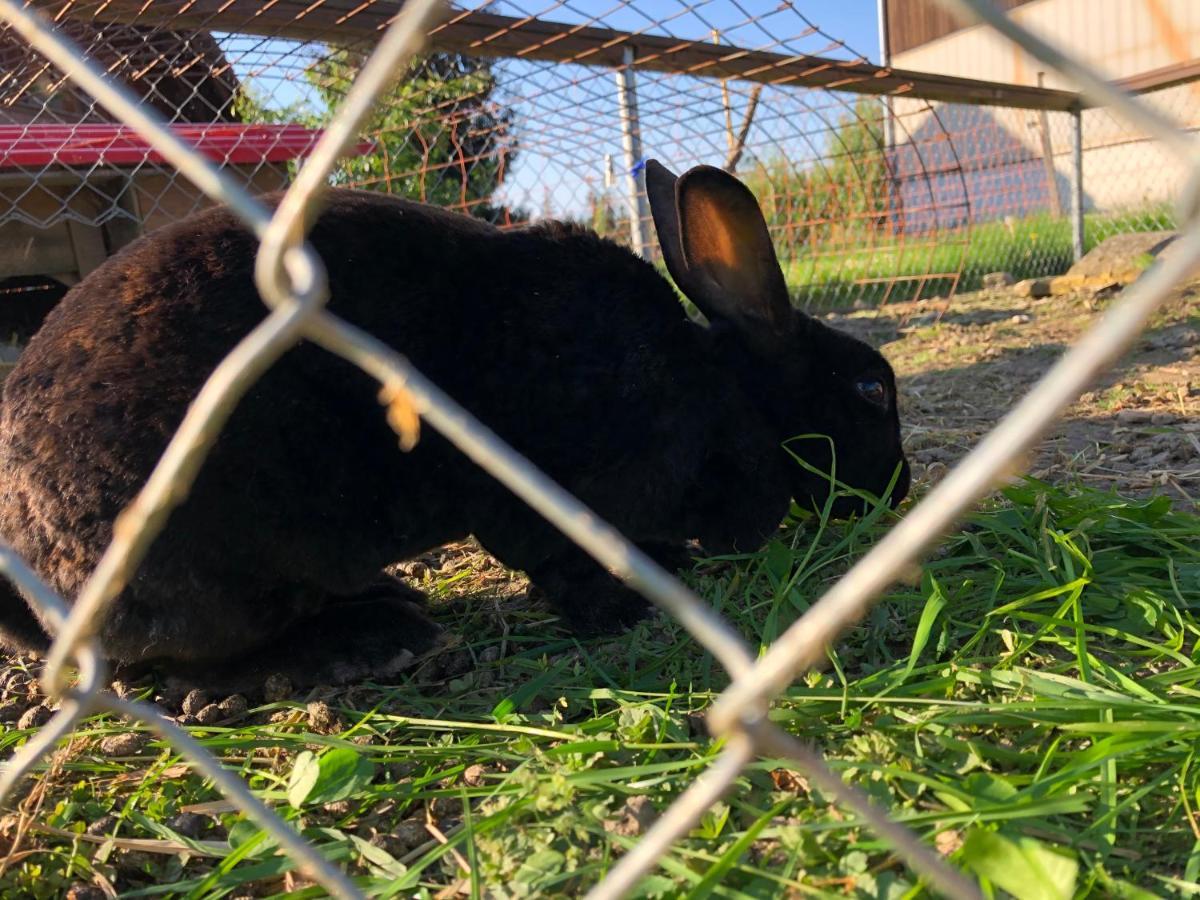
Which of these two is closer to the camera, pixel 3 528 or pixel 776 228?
pixel 3 528

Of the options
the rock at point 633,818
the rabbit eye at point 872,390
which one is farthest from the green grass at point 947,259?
the rock at point 633,818

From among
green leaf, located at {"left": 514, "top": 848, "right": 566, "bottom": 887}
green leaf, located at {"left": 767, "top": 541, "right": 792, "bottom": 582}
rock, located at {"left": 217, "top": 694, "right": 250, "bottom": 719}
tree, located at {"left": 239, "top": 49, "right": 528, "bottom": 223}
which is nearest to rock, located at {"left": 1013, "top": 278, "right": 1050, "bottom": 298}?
tree, located at {"left": 239, "top": 49, "right": 528, "bottom": 223}

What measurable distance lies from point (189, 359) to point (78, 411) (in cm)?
21

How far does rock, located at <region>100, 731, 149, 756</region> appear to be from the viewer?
1697 mm

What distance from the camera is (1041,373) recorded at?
425 cm

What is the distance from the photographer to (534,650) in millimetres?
2053

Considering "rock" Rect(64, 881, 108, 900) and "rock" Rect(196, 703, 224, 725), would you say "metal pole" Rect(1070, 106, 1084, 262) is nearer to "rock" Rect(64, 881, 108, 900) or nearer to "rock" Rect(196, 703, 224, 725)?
"rock" Rect(196, 703, 224, 725)

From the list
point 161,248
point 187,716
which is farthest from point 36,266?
point 187,716

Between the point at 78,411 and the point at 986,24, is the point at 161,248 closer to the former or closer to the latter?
Answer: the point at 78,411

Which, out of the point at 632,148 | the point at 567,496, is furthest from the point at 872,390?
the point at 632,148

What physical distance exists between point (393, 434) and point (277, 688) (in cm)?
56

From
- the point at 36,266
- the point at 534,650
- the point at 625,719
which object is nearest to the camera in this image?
the point at 625,719

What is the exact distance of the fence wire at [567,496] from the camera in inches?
20.3

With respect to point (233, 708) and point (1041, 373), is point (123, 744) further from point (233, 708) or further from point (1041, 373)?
point (1041, 373)
